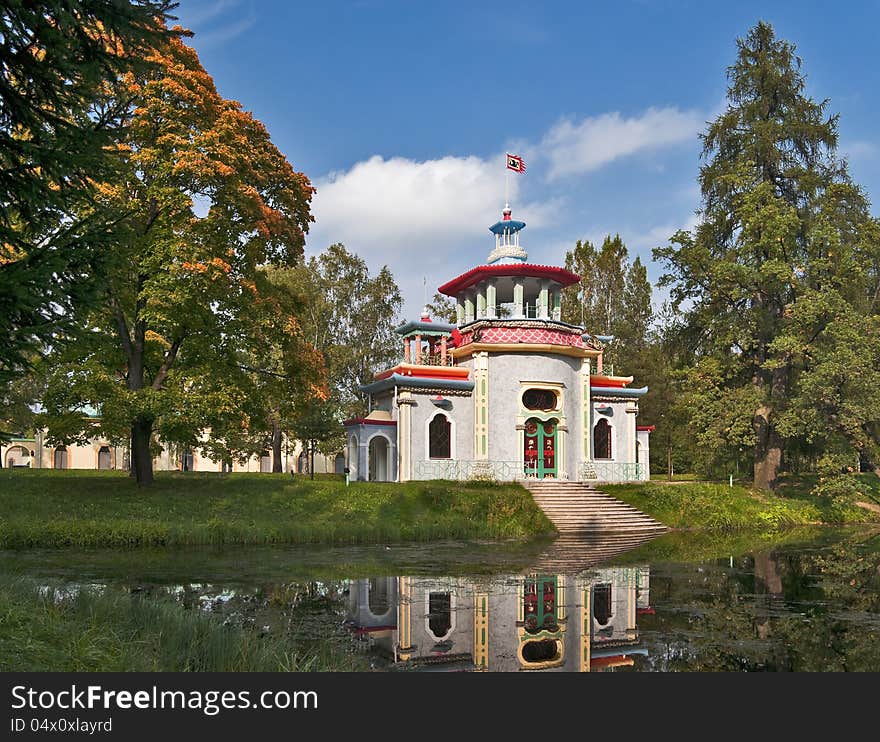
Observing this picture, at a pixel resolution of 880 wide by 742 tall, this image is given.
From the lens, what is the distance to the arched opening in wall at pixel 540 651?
31.1 feet

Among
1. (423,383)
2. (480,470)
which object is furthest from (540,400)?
(423,383)

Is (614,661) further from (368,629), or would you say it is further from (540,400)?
(540,400)

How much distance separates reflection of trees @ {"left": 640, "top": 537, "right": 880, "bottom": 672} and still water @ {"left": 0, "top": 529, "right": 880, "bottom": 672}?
35 millimetres

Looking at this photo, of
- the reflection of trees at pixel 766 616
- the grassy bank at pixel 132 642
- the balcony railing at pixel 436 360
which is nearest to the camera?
the grassy bank at pixel 132 642

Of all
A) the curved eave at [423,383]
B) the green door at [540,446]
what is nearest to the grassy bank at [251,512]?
the green door at [540,446]

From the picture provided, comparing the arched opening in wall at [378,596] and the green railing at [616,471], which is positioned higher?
the green railing at [616,471]

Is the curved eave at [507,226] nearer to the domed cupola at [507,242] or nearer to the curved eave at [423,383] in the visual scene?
the domed cupola at [507,242]

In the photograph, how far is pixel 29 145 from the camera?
916 centimetres

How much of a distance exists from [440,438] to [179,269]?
→ 12.7m

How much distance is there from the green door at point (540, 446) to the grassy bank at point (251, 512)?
12.0ft

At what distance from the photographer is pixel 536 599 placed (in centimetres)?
1333

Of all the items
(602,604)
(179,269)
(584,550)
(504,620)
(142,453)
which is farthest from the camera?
(142,453)

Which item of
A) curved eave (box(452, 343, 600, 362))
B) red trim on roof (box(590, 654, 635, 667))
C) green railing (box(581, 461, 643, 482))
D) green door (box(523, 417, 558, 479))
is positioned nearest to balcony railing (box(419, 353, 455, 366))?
curved eave (box(452, 343, 600, 362))

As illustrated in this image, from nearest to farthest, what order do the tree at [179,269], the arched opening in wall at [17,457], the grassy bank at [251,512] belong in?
the grassy bank at [251,512] < the tree at [179,269] < the arched opening in wall at [17,457]
